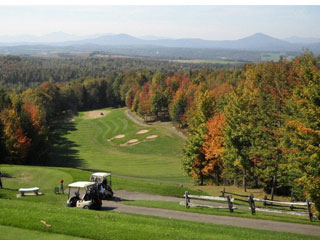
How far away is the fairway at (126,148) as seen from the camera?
69.6 meters

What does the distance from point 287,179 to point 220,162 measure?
15094mm

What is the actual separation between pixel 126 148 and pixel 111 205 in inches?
2571

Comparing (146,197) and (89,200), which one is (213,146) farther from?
(89,200)

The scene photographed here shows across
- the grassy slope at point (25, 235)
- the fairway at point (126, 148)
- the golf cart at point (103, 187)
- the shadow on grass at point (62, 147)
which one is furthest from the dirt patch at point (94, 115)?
the grassy slope at point (25, 235)

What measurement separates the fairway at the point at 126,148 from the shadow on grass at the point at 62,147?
462mm

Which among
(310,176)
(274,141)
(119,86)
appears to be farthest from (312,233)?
(119,86)

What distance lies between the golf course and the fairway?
0.21 metres

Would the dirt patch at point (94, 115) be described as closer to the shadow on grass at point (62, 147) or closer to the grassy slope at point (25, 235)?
the shadow on grass at point (62, 147)

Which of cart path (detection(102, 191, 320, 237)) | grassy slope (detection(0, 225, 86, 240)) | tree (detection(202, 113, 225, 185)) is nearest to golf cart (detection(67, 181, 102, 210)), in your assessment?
cart path (detection(102, 191, 320, 237))

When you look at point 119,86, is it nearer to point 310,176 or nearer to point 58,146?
point 58,146

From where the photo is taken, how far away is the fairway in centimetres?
6956

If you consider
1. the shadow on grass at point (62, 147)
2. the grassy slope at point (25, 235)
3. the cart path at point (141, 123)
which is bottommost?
the shadow on grass at point (62, 147)

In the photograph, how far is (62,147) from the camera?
96.1 m

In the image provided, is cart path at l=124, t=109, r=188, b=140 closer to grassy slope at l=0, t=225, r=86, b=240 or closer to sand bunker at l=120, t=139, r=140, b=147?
sand bunker at l=120, t=139, r=140, b=147
